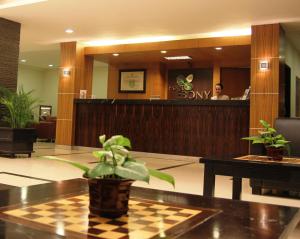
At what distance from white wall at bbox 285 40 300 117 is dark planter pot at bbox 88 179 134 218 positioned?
738 centimetres

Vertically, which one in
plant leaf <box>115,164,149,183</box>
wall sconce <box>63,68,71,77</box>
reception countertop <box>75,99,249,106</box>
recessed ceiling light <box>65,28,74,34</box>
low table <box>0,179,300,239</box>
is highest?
recessed ceiling light <box>65,28,74,34</box>

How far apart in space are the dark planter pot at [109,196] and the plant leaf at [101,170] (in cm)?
2

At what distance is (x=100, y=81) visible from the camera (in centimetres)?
1456

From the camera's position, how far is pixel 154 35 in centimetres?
810

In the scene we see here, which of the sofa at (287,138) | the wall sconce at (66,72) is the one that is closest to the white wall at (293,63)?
the sofa at (287,138)

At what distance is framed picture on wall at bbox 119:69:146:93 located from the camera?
1059 cm

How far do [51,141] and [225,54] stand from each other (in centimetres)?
616

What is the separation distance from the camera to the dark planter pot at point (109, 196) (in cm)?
95

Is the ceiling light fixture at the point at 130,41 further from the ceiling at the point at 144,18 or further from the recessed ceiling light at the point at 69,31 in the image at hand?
the recessed ceiling light at the point at 69,31

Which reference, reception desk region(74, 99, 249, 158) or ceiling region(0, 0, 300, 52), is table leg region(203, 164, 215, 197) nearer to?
ceiling region(0, 0, 300, 52)

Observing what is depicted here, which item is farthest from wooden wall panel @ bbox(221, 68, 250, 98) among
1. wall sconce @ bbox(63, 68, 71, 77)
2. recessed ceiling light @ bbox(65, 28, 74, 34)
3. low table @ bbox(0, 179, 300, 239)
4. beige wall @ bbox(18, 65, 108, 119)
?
low table @ bbox(0, 179, 300, 239)

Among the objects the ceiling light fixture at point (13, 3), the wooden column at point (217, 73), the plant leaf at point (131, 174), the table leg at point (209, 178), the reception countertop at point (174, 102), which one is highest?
the ceiling light fixture at point (13, 3)

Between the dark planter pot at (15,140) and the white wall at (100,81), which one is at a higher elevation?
the white wall at (100,81)

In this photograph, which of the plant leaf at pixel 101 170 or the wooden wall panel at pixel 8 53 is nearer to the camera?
the plant leaf at pixel 101 170
